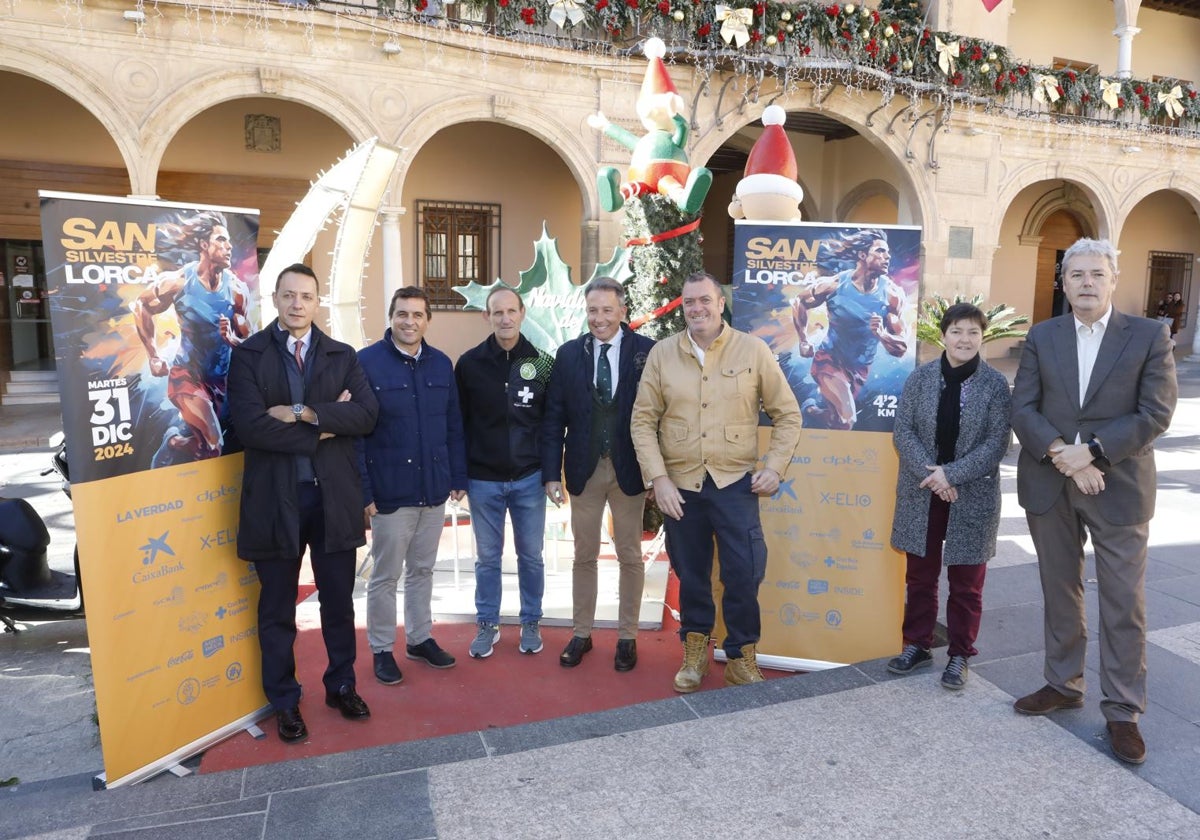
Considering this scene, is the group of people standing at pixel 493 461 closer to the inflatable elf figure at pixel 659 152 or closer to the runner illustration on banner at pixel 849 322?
the runner illustration on banner at pixel 849 322

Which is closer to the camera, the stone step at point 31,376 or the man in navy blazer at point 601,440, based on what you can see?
the man in navy blazer at point 601,440

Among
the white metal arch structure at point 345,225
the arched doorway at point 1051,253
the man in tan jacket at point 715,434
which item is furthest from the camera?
the arched doorway at point 1051,253

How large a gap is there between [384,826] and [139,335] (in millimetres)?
1831

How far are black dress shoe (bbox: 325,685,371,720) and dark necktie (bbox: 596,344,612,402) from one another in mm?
1629

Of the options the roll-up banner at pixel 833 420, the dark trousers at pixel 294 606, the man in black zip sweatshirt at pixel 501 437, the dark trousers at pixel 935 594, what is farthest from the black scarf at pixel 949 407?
the dark trousers at pixel 294 606

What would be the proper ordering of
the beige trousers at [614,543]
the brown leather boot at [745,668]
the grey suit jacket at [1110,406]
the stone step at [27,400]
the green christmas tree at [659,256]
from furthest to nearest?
the stone step at [27,400], the green christmas tree at [659,256], the beige trousers at [614,543], the brown leather boot at [745,668], the grey suit jacket at [1110,406]

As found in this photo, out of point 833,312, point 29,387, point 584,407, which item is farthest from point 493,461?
point 29,387

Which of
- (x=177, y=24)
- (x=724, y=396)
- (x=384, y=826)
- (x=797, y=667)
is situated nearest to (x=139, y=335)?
(x=384, y=826)

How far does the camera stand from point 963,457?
10.7 ft

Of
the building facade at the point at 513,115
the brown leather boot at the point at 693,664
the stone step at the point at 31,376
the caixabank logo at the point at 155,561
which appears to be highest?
the building facade at the point at 513,115

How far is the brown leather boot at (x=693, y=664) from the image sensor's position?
Result: 3547 millimetres

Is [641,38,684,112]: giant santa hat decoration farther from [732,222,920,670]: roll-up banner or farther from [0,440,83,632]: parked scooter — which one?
[0,440,83,632]: parked scooter

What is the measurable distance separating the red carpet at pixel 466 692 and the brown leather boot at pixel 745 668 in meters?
0.13

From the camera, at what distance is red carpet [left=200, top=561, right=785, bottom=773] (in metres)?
3.16
